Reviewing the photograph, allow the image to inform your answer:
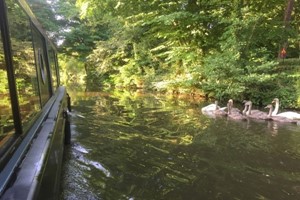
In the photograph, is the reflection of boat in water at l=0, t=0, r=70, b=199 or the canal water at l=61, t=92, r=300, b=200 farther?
the canal water at l=61, t=92, r=300, b=200

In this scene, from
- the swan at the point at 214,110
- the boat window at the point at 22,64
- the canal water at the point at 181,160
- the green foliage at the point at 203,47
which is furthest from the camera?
the green foliage at the point at 203,47

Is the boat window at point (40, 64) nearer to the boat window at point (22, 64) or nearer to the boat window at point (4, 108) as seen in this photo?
the boat window at point (22, 64)

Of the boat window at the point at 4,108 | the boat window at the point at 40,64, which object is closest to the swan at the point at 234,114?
the boat window at the point at 40,64

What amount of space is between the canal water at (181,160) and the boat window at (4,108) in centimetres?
215

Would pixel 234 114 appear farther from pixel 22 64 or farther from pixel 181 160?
pixel 22 64

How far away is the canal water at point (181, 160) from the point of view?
15.7 feet

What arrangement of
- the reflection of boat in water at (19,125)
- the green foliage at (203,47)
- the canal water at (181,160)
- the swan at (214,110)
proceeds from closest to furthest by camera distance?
the reflection of boat in water at (19,125) < the canal water at (181,160) < the swan at (214,110) < the green foliage at (203,47)

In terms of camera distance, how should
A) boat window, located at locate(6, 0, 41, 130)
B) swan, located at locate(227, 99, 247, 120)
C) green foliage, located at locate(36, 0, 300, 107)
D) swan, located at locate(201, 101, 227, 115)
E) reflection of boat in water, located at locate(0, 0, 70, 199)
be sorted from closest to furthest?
reflection of boat in water, located at locate(0, 0, 70, 199)
boat window, located at locate(6, 0, 41, 130)
swan, located at locate(227, 99, 247, 120)
swan, located at locate(201, 101, 227, 115)
green foliage, located at locate(36, 0, 300, 107)

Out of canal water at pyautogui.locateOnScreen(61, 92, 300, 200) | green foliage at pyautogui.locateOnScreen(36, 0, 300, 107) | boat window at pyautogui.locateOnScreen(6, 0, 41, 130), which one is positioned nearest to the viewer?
boat window at pyautogui.locateOnScreen(6, 0, 41, 130)

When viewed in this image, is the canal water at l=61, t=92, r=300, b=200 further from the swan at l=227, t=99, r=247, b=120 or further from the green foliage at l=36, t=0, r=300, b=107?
the green foliage at l=36, t=0, r=300, b=107

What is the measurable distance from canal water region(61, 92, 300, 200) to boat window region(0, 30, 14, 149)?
2149mm

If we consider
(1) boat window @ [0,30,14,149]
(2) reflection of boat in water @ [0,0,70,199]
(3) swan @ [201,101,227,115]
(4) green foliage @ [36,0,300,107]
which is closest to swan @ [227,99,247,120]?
(3) swan @ [201,101,227,115]

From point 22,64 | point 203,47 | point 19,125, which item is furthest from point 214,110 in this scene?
point 19,125

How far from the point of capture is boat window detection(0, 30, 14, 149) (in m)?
2.49
